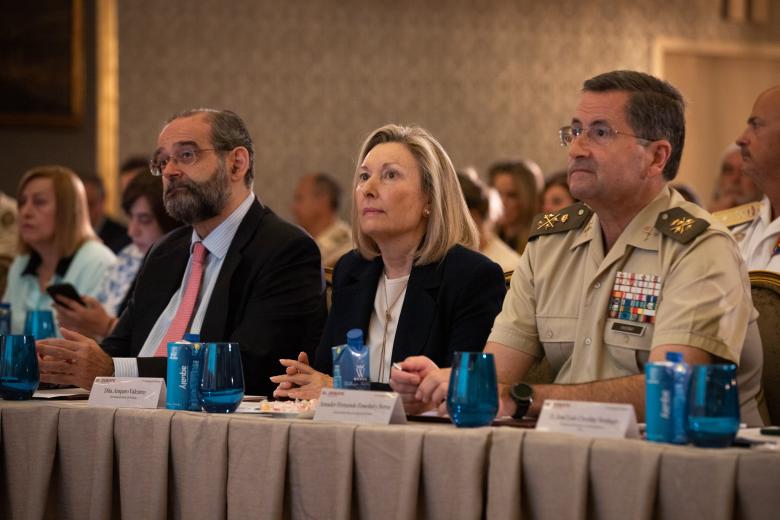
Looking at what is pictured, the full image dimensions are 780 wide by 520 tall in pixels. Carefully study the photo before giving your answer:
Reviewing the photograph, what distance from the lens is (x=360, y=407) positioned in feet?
7.28

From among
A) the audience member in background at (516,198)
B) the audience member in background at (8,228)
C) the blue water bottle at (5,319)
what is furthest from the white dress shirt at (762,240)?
the audience member in background at (8,228)

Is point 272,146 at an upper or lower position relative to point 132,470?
upper

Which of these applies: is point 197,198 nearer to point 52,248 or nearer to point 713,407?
point 713,407

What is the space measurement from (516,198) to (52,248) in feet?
8.44

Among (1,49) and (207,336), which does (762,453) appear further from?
(1,49)

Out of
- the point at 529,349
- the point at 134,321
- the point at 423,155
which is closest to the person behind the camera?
the point at 529,349

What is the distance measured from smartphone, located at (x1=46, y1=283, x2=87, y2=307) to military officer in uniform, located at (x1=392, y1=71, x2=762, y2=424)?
2.06m

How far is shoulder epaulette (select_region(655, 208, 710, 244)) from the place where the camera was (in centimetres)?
246

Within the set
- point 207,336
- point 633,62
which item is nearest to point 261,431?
point 207,336

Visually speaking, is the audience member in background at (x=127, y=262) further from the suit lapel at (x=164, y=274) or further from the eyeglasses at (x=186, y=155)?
the eyeglasses at (x=186, y=155)

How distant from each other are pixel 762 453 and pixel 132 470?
4.14 ft

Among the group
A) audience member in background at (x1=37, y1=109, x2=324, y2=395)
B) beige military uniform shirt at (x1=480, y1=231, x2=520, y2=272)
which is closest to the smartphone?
audience member in background at (x1=37, y1=109, x2=324, y2=395)

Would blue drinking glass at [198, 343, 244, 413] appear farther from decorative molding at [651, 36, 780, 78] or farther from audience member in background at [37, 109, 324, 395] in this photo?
decorative molding at [651, 36, 780, 78]

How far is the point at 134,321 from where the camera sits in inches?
142
